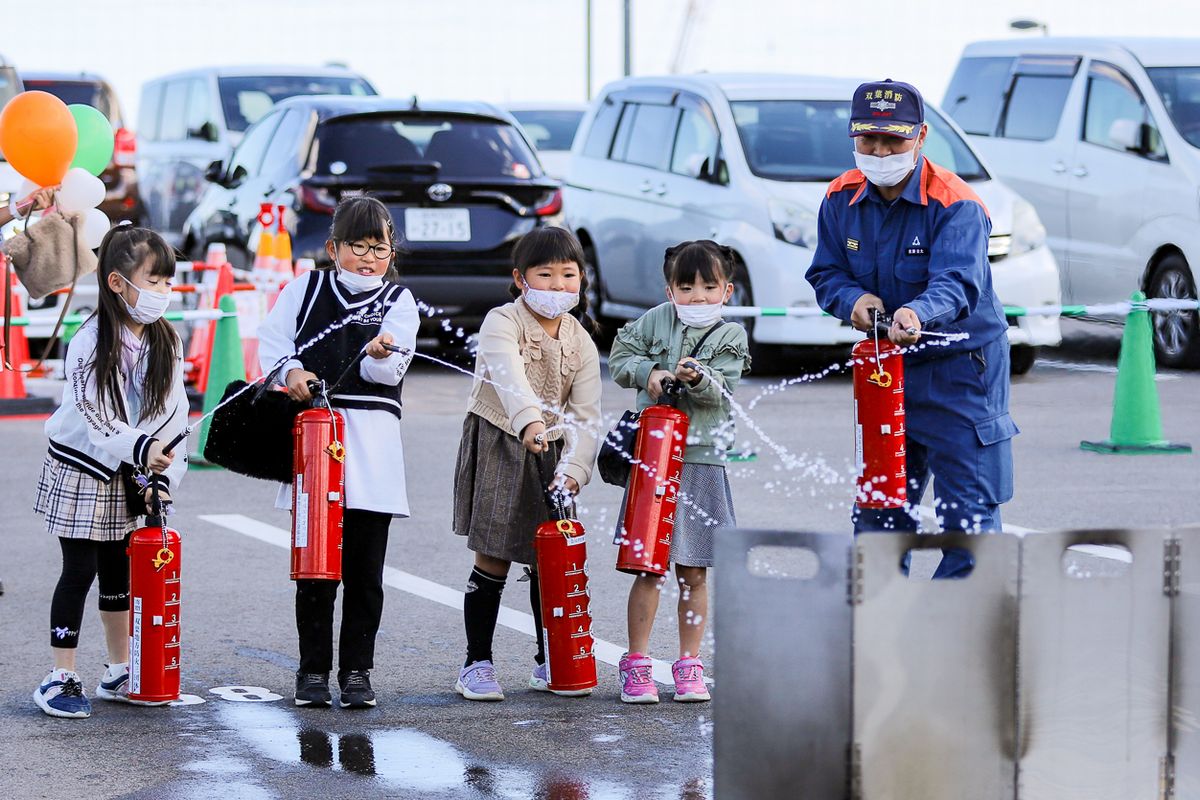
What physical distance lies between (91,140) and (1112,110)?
891cm

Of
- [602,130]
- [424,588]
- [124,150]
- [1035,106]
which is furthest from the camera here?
[124,150]

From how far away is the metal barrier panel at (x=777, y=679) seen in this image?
13.6 feet

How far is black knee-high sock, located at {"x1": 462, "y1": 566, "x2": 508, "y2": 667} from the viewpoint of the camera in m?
5.86

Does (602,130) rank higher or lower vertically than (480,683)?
higher

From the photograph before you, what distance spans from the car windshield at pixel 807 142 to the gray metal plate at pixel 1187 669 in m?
8.83

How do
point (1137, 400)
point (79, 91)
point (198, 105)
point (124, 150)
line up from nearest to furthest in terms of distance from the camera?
point (1137, 400) → point (124, 150) → point (79, 91) → point (198, 105)

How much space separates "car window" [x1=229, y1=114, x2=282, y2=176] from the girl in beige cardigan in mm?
8061

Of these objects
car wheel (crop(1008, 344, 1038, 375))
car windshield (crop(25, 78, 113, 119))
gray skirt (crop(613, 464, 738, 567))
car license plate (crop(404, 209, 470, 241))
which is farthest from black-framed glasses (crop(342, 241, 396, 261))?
car windshield (crop(25, 78, 113, 119))

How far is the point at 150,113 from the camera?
2105cm

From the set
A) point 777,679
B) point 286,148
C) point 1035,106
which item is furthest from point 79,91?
point 777,679

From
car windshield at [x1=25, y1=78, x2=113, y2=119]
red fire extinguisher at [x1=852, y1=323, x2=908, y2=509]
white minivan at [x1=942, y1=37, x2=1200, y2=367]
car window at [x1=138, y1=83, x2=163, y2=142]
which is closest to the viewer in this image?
red fire extinguisher at [x1=852, y1=323, x2=908, y2=509]

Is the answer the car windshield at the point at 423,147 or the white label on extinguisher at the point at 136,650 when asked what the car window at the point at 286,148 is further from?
the white label on extinguisher at the point at 136,650

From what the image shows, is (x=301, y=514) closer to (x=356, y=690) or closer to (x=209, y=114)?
(x=356, y=690)

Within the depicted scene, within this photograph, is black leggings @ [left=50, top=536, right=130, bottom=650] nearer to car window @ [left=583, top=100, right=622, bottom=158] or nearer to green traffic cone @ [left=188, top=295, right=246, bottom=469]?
green traffic cone @ [left=188, top=295, right=246, bottom=469]
